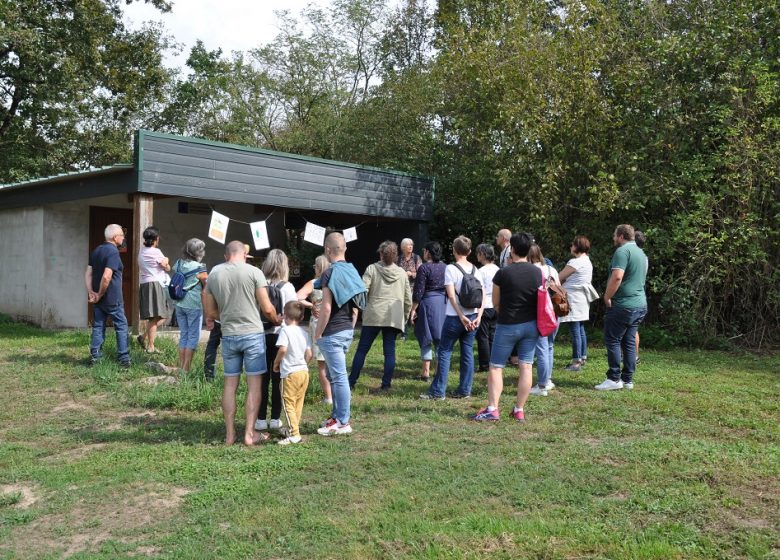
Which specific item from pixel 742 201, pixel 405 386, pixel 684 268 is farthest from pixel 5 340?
pixel 742 201

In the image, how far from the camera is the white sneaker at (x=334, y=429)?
5.78 meters

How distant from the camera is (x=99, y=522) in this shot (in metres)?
4.15

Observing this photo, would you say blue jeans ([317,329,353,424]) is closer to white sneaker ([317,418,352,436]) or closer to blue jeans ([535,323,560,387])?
white sneaker ([317,418,352,436])

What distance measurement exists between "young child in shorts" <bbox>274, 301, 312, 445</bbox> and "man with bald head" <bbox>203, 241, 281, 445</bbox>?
18cm

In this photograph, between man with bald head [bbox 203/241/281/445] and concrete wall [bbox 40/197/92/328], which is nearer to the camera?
man with bald head [bbox 203/241/281/445]

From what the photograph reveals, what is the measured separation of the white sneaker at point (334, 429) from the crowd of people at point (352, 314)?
0.5 inches

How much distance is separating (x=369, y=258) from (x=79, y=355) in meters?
8.37

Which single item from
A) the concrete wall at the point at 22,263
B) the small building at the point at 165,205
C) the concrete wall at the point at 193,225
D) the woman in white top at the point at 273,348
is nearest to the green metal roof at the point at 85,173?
the small building at the point at 165,205

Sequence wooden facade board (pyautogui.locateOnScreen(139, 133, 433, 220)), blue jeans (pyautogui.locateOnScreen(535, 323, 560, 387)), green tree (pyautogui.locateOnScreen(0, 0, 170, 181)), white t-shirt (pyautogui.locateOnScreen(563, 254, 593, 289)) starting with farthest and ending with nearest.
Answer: green tree (pyautogui.locateOnScreen(0, 0, 170, 181))
wooden facade board (pyautogui.locateOnScreen(139, 133, 433, 220))
white t-shirt (pyautogui.locateOnScreen(563, 254, 593, 289))
blue jeans (pyautogui.locateOnScreen(535, 323, 560, 387))

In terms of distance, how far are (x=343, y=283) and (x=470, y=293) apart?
170 centimetres

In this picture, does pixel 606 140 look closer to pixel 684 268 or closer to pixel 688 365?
pixel 684 268

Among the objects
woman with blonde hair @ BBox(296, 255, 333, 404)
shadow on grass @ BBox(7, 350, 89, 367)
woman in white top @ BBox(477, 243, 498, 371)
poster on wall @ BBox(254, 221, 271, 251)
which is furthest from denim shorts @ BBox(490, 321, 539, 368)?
poster on wall @ BBox(254, 221, 271, 251)

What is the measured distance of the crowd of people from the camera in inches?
219

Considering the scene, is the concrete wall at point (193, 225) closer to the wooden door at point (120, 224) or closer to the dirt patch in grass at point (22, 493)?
the wooden door at point (120, 224)
